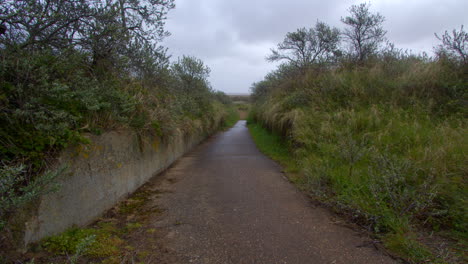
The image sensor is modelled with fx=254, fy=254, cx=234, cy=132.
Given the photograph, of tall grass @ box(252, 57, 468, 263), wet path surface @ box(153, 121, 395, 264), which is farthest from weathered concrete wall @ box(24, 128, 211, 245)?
tall grass @ box(252, 57, 468, 263)

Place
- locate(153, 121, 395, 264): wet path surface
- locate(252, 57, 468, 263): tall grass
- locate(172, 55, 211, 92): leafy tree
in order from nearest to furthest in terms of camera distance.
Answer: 1. locate(153, 121, 395, 264): wet path surface
2. locate(252, 57, 468, 263): tall grass
3. locate(172, 55, 211, 92): leafy tree

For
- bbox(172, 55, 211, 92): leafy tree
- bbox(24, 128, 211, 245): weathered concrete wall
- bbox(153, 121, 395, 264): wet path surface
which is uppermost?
bbox(172, 55, 211, 92): leafy tree

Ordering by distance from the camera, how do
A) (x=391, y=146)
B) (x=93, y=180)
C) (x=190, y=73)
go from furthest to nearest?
(x=190, y=73) → (x=391, y=146) → (x=93, y=180)

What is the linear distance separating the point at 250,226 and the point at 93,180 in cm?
215

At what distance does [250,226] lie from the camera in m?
3.21

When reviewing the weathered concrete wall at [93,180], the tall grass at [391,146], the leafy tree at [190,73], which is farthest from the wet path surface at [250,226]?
the leafy tree at [190,73]

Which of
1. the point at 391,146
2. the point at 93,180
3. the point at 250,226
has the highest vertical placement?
the point at 391,146

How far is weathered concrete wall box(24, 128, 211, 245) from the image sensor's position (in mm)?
2594

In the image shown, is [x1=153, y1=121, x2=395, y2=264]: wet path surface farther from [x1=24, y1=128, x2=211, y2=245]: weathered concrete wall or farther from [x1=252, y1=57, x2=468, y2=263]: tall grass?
[x1=24, y1=128, x2=211, y2=245]: weathered concrete wall

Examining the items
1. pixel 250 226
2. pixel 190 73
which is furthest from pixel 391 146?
pixel 190 73

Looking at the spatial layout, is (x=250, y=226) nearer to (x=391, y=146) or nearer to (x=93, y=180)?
(x=93, y=180)

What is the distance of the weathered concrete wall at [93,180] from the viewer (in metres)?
2.59

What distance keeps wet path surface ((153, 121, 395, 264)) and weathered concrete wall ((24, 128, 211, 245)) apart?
0.70 meters

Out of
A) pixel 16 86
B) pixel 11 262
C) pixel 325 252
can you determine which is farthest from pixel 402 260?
pixel 16 86
